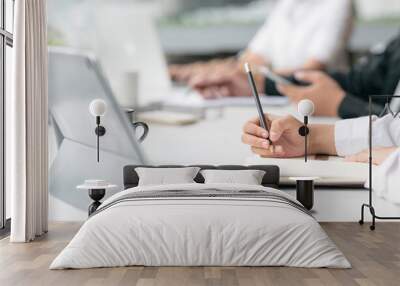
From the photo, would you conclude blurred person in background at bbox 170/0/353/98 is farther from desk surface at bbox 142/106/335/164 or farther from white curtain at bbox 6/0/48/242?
white curtain at bbox 6/0/48/242

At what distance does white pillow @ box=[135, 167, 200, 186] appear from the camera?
708cm

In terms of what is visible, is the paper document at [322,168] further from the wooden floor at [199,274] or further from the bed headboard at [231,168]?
the wooden floor at [199,274]

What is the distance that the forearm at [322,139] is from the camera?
7570 millimetres

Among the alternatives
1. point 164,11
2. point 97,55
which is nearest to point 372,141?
point 164,11

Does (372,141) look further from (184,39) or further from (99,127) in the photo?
(99,127)

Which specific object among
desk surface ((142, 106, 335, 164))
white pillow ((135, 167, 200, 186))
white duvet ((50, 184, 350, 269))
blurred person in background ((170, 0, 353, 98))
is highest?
blurred person in background ((170, 0, 353, 98))

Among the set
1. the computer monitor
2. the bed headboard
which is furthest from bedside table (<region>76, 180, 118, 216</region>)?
the computer monitor

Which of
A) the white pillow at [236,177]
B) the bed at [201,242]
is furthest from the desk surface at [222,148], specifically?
the bed at [201,242]

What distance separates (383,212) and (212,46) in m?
2.78

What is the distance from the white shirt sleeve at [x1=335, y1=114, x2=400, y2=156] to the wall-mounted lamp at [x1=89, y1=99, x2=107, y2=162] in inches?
107

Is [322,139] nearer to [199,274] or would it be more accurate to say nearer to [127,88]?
[127,88]

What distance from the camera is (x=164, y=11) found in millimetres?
7777

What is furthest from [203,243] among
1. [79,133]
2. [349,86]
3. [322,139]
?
[349,86]

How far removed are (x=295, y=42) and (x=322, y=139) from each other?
3.94 feet
